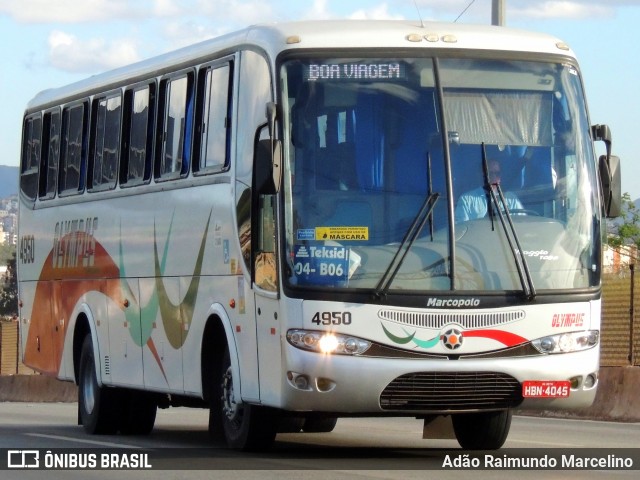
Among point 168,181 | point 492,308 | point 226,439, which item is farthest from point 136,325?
point 492,308

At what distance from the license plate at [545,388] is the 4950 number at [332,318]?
4.90 ft

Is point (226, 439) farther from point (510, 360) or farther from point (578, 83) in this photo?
point (578, 83)

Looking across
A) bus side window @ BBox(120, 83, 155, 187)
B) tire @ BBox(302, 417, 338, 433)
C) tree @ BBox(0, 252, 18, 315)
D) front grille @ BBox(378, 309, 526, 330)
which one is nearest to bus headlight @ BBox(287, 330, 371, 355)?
front grille @ BBox(378, 309, 526, 330)

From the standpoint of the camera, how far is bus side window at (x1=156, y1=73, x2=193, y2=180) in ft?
52.4

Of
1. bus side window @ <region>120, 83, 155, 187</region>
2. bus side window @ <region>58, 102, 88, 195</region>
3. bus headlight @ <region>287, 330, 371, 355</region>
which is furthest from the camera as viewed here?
bus side window @ <region>58, 102, 88, 195</region>

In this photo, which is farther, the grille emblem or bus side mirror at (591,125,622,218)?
bus side mirror at (591,125,622,218)

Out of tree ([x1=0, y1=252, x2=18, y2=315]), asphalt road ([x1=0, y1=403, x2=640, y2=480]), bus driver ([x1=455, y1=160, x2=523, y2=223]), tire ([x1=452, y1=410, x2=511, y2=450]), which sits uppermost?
tree ([x1=0, y1=252, x2=18, y2=315])

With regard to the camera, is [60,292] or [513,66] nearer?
[513,66]

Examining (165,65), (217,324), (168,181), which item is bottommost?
(217,324)

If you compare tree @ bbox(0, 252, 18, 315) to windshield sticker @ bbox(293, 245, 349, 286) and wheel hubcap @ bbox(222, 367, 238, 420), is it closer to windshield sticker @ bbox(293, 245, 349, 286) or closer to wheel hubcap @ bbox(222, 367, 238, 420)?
wheel hubcap @ bbox(222, 367, 238, 420)

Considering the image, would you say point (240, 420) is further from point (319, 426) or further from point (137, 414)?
point (137, 414)

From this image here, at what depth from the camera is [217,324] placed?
1505 cm

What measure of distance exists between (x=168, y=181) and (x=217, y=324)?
1934 millimetres

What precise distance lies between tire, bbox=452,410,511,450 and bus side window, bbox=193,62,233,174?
3.17 meters
